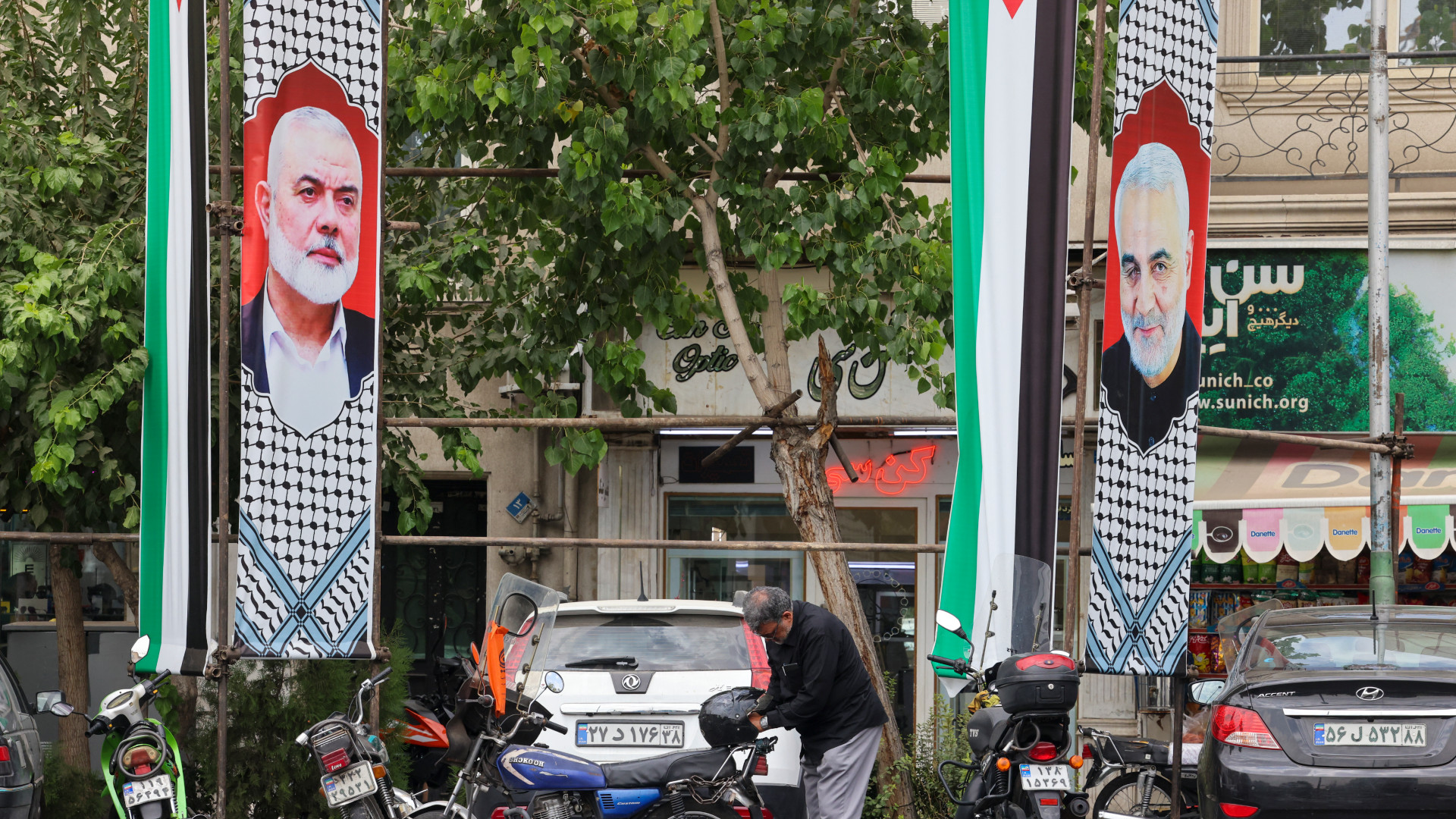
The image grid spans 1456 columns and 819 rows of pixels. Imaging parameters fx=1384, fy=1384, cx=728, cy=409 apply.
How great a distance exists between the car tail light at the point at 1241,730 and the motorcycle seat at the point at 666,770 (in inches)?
88.9

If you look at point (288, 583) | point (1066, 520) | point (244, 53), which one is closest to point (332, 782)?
point (288, 583)

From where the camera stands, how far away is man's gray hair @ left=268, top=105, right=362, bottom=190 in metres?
7.32

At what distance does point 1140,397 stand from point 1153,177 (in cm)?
117

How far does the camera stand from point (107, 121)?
32.2ft

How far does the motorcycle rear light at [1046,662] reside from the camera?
6305mm

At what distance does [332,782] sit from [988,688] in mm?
3181

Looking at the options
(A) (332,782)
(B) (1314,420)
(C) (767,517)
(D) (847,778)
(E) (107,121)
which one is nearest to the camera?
(A) (332,782)

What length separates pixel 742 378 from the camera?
12438 mm

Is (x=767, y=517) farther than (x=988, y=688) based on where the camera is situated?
Yes

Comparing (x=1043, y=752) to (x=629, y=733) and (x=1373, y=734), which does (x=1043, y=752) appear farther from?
(x=629, y=733)

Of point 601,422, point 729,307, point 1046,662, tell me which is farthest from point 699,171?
point 1046,662

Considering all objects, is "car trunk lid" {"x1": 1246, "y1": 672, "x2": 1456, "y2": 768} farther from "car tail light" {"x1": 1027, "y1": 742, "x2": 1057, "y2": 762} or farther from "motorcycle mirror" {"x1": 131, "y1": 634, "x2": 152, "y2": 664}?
"motorcycle mirror" {"x1": 131, "y1": 634, "x2": 152, "y2": 664}

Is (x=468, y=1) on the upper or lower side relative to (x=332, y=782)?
upper

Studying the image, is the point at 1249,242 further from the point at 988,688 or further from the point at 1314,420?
the point at 988,688
